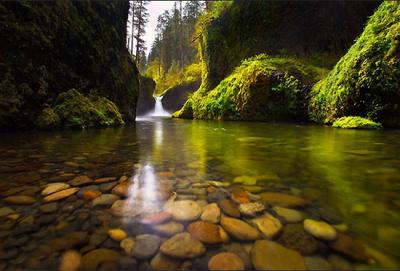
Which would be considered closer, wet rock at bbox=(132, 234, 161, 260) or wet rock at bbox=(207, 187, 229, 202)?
wet rock at bbox=(132, 234, 161, 260)

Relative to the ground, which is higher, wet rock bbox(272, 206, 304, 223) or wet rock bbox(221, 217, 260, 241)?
wet rock bbox(272, 206, 304, 223)

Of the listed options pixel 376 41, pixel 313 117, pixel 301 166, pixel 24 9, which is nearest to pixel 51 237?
pixel 301 166

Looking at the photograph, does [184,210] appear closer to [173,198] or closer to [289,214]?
[173,198]

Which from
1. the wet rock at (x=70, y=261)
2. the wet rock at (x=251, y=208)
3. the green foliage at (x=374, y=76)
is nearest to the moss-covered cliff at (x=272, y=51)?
the green foliage at (x=374, y=76)

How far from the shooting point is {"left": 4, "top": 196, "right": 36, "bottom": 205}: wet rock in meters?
1.77

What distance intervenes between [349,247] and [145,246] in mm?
1051

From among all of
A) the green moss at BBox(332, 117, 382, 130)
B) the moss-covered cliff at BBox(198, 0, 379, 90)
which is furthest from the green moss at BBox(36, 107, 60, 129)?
the moss-covered cliff at BBox(198, 0, 379, 90)

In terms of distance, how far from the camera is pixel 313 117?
10.5 meters

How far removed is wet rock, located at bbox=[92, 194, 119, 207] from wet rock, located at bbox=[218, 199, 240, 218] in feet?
2.74

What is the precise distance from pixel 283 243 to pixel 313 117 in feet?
34.4

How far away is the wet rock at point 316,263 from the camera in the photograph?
1067 millimetres

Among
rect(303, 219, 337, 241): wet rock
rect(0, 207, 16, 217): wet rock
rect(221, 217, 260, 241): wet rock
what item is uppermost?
rect(303, 219, 337, 241): wet rock

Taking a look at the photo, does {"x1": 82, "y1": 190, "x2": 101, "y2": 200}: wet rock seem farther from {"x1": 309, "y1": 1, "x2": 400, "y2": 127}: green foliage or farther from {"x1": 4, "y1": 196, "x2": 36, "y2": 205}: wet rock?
{"x1": 309, "y1": 1, "x2": 400, "y2": 127}: green foliage

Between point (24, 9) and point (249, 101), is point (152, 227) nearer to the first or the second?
point (24, 9)
